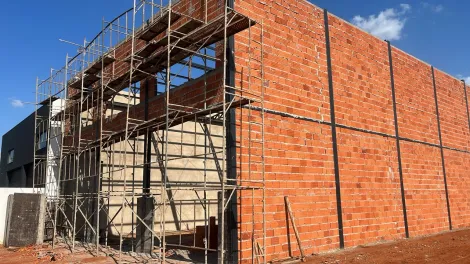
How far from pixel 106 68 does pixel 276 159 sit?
891 cm

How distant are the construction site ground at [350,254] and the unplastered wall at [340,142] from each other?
571 mm

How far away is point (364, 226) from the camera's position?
12656mm

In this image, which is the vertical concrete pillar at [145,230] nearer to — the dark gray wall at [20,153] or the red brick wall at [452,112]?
the dark gray wall at [20,153]

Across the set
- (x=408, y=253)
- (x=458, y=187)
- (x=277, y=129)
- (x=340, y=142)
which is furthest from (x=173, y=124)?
(x=458, y=187)

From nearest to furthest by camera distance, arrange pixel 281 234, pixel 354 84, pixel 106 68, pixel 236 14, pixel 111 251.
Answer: pixel 236 14 < pixel 281 234 < pixel 111 251 < pixel 354 84 < pixel 106 68

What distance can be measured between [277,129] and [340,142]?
2.96 meters

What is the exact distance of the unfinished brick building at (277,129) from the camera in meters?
9.77

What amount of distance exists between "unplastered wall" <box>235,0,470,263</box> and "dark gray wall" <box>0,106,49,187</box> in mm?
13282

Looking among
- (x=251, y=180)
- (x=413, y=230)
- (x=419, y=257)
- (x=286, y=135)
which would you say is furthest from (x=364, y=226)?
(x=251, y=180)

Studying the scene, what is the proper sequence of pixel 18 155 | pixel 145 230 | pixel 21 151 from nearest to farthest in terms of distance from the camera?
pixel 145 230 < pixel 21 151 < pixel 18 155

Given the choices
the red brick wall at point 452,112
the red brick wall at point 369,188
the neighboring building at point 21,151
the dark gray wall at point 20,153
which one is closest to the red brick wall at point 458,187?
the red brick wall at point 452,112

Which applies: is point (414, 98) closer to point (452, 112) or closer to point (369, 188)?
point (452, 112)

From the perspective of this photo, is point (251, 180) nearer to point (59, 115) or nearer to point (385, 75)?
point (385, 75)

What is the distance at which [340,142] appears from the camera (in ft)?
41.3
